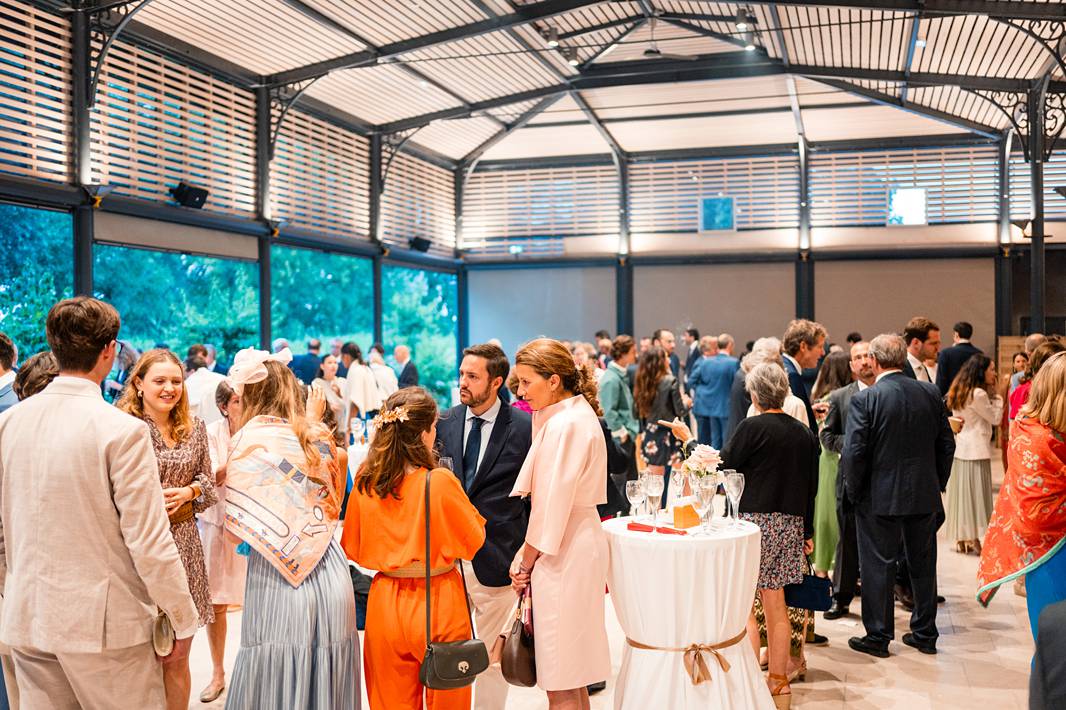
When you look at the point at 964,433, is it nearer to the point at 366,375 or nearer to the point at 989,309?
the point at 366,375

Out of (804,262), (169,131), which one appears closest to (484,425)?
(169,131)

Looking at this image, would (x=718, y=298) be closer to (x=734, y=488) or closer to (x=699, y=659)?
(x=734, y=488)

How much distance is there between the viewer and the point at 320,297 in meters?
12.4

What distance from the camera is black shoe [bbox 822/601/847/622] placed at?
17.1 feet

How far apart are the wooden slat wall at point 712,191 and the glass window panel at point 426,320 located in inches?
147

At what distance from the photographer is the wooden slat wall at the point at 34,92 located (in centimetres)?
758

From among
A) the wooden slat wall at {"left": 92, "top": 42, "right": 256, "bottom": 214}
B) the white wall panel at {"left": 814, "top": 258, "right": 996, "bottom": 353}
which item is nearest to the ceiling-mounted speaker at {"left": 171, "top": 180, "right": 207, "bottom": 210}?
the wooden slat wall at {"left": 92, "top": 42, "right": 256, "bottom": 214}

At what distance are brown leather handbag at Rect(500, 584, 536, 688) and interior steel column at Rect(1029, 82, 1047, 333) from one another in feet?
28.4

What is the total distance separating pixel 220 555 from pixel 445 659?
1.68 metres

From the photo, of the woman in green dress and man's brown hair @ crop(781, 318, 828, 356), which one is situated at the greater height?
man's brown hair @ crop(781, 318, 828, 356)

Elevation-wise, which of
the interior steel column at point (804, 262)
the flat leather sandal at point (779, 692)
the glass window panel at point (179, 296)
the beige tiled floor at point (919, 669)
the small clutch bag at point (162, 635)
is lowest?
the beige tiled floor at point (919, 669)

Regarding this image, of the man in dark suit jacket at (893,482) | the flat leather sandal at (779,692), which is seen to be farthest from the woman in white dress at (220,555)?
the man in dark suit jacket at (893,482)

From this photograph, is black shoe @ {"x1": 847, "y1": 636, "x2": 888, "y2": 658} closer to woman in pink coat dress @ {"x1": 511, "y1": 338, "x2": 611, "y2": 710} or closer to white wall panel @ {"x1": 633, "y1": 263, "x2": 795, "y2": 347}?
woman in pink coat dress @ {"x1": 511, "y1": 338, "x2": 611, "y2": 710}

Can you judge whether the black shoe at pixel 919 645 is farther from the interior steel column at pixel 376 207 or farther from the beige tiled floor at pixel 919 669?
the interior steel column at pixel 376 207
